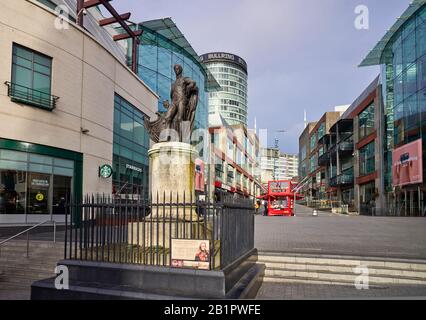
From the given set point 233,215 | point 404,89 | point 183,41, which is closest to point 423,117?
point 404,89

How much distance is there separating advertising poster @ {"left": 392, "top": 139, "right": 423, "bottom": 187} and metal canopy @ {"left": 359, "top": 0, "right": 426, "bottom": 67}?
12.8 meters

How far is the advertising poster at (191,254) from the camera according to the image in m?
5.82

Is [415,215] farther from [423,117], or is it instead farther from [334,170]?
[334,170]

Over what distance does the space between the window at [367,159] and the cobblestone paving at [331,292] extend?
41330 millimetres

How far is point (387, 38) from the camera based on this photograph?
39.6 metres

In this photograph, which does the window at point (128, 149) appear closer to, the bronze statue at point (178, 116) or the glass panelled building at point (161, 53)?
the glass panelled building at point (161, 53)

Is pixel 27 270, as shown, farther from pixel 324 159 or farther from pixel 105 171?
pixel 324 159

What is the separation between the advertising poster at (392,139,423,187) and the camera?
32.3 meters

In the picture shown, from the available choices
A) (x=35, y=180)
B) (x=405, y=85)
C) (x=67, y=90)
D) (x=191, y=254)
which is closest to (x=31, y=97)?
(x=67, y=90)

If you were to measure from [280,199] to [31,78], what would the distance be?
99.7 ft

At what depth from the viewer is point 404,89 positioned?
121 feet

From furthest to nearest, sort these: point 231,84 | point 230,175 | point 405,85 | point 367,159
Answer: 1. point 231,84
2. point 230,175
3. point 367,159
4. point 405,85

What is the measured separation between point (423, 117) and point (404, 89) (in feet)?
17.7

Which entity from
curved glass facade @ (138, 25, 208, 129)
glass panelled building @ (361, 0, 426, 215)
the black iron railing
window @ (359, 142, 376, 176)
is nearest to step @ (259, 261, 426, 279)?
the black iron railing
